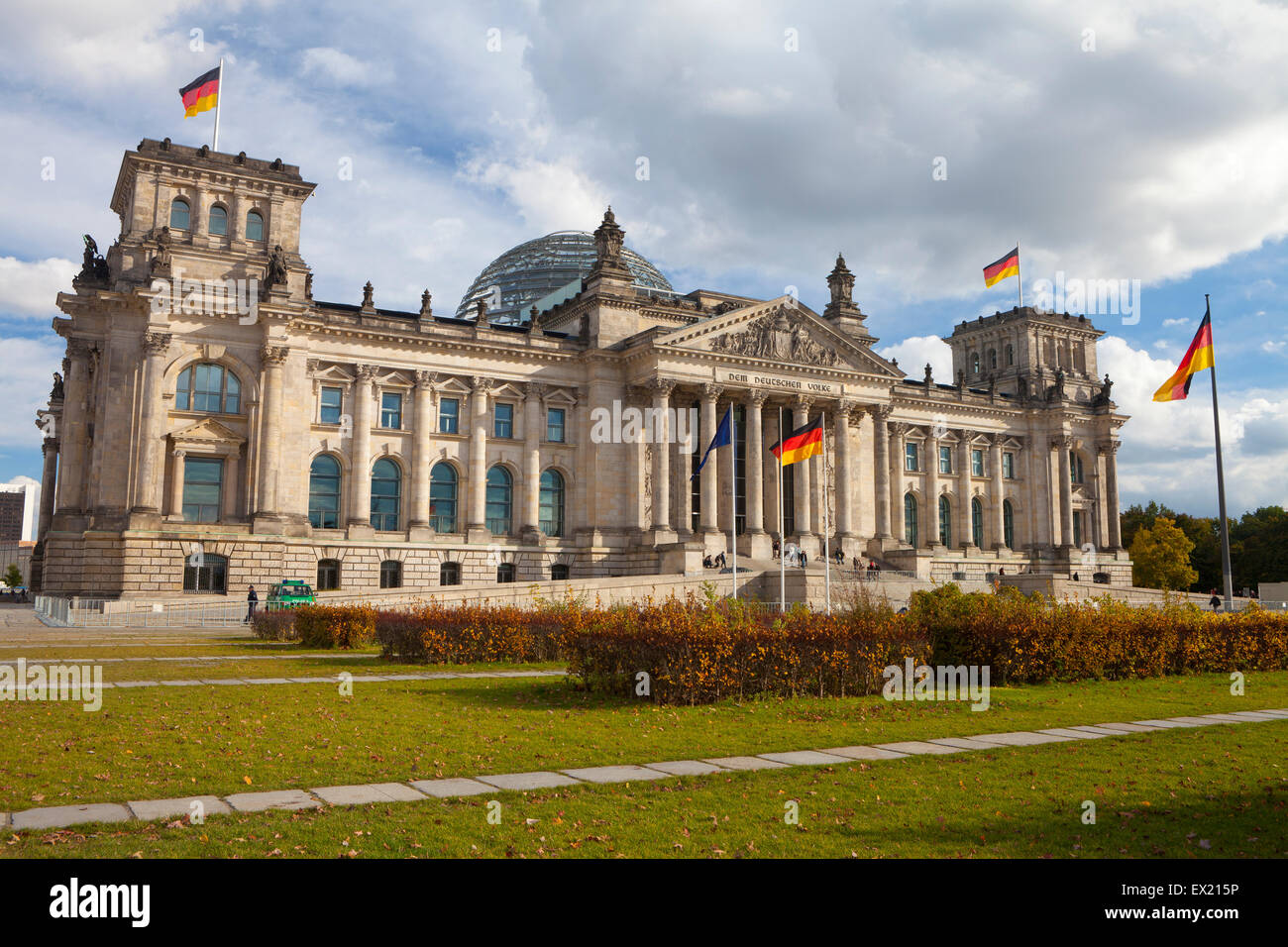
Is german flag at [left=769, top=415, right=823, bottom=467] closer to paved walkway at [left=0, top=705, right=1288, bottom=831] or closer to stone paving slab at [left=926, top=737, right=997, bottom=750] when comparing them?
paved walkway at [left=0, top=705, right=1288, bottom=831]

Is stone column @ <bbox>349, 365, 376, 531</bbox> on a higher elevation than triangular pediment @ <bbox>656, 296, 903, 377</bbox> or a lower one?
lower

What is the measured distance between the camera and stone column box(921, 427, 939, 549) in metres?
82.1

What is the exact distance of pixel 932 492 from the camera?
82312 millimetres

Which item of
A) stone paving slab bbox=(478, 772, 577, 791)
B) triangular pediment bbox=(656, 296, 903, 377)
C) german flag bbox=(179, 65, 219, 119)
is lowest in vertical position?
stone paving slab bbox=(478, 772, 577, 791)

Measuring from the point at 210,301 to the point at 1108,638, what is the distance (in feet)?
163

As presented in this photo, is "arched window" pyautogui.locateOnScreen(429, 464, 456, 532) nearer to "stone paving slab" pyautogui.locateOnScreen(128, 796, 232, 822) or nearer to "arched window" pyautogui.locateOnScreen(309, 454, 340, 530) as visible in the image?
"arched window" pyautogui.locateOnScreen(309, 454, 340, 530)

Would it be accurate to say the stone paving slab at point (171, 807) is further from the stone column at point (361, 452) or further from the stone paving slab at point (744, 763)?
the stone column at point (361, 452)

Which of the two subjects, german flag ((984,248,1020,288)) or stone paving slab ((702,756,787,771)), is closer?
stone paving slab ((702,756,787,771))

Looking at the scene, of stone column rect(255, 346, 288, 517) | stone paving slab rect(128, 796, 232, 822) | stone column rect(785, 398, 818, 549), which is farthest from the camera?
stone column rect(785, 398, 818, 549)

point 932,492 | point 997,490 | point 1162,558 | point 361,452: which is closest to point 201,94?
point 361,452

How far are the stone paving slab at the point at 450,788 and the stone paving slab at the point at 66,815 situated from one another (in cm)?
300

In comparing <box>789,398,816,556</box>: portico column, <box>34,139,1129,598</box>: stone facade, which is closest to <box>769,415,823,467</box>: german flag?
<box>34,139,1129,598</box>: stone facade

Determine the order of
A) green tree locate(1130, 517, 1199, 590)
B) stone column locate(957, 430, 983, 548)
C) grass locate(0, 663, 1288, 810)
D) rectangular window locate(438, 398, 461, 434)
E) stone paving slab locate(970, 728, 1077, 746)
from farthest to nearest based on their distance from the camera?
green tree locate(1130, 517, 1199, 590) → stone column locate(957, 430, 983, 548) → rectangular window locate(438, 398, 461, 434) → stone paving slab locate(970, 728, 1077, 746) → grass locate(0, 663, 1288, 810)

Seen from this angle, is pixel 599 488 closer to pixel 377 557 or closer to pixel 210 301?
pixel 377 557
